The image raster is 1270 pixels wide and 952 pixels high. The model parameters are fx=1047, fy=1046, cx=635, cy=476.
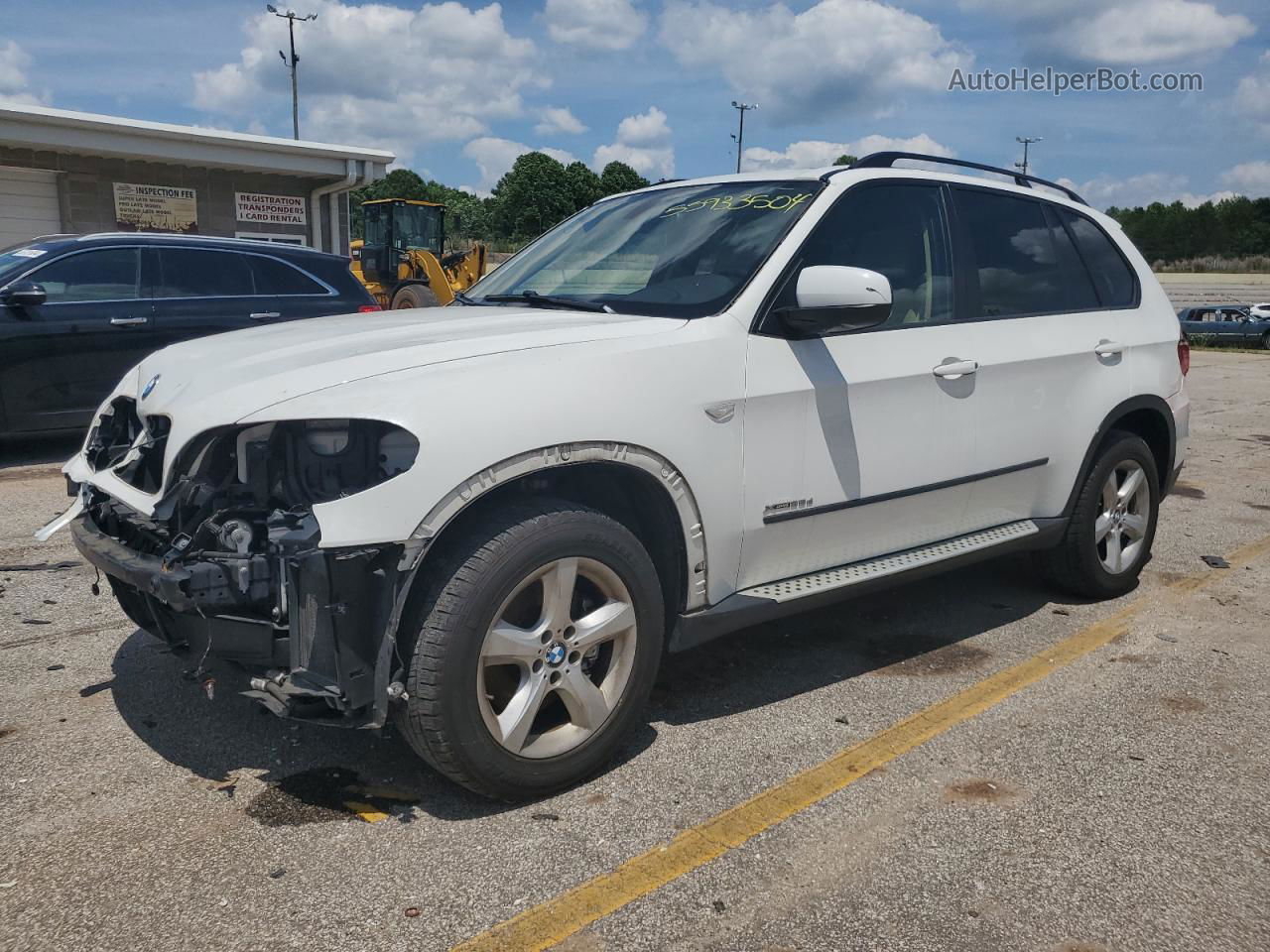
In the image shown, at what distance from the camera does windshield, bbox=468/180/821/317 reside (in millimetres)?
3465

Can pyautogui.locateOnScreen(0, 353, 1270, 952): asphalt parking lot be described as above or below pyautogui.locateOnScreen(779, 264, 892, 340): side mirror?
below

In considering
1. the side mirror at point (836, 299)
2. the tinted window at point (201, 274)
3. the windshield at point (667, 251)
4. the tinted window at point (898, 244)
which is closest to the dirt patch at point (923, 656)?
the tinted window at point (898, 244)

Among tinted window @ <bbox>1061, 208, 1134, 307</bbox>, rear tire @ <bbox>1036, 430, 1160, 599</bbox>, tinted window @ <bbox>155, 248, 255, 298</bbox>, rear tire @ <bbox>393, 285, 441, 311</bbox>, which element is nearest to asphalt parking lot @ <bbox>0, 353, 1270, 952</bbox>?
rear tire @ <bbox>1036, 430, 1160, 599</bbox>

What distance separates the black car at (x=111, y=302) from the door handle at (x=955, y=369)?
18.9 ft

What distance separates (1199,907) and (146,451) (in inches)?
119

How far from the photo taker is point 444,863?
2.65m

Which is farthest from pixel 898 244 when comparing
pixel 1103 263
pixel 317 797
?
pixel 317 797

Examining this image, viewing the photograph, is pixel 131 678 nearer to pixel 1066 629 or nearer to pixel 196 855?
pixel 196 855

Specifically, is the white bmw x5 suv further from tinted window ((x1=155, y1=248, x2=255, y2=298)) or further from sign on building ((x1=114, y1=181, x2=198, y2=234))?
sign on building ((x1=114, y1=181, x2=198, y2=234))

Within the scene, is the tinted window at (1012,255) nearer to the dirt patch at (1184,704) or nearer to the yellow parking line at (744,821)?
the yellow parking line at (744,821)

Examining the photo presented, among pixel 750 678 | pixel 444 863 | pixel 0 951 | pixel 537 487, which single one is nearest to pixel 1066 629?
pixel 750 678

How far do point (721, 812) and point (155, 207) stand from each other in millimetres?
17434

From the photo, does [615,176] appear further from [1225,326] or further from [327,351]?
[327,351]

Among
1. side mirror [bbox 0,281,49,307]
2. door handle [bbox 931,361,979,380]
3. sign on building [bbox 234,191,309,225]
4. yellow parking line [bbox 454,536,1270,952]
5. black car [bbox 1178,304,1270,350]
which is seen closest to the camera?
yellow parking line [bbox 454,536,1270,952]
